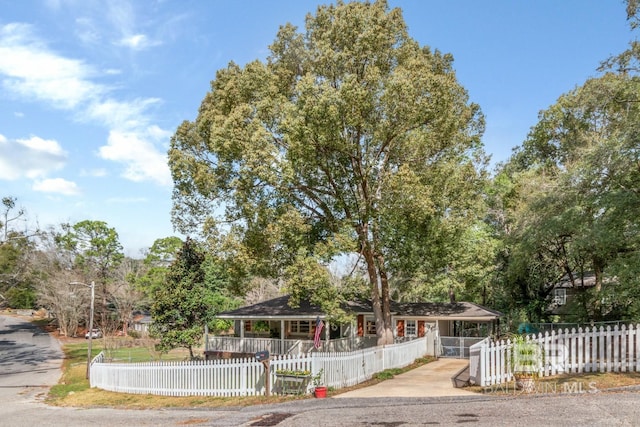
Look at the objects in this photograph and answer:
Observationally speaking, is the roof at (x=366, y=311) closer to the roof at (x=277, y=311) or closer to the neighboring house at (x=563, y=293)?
the roof at (x=277, y=311)

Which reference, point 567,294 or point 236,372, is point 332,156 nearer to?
point 236,372

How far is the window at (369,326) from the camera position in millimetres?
29062

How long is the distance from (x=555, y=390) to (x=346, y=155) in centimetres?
1238

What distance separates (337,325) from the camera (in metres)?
27.6

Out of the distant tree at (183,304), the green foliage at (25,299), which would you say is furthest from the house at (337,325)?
the green foliage at (25,299)

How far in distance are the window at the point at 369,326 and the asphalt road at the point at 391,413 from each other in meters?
15.7

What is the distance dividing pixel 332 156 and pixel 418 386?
10.0m

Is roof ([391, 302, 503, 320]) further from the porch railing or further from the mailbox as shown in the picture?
the mailbox

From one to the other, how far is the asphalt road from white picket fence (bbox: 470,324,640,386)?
1428mm

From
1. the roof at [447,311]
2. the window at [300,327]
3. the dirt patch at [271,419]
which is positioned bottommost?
the window at [300,327]

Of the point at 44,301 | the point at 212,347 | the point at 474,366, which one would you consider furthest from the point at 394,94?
the point at 44,301

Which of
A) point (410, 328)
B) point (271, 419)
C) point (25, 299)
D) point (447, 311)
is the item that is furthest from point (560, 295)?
point (25, 299)

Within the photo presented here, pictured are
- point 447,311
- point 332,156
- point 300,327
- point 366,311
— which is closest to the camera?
point 332,156

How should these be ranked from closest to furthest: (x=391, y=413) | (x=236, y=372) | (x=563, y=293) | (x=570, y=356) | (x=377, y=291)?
(x=391, y=413) → (x=570, y=356) → (x=236, y=372) → (x=377, y=291) → (x=563, y=293)
